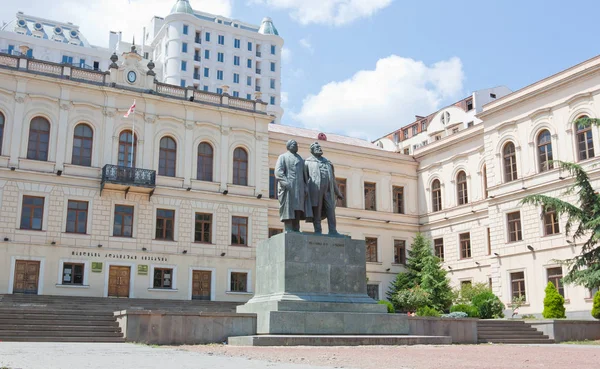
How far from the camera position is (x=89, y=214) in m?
30.9

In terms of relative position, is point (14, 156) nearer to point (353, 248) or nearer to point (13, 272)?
point (13, 272)

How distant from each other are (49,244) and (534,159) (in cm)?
2419

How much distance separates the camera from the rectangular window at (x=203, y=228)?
33.6m

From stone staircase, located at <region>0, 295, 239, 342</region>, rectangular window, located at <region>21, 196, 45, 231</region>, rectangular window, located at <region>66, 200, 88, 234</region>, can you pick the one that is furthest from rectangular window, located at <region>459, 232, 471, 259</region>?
rectangular window, located at <region>21, 196, 45, 231</region>

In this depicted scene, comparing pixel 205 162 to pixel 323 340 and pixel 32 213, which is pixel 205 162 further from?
pixel 323 340

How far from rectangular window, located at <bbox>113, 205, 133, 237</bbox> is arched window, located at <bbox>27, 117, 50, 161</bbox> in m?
4.29

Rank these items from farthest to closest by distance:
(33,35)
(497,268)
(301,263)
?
1. (33,35)
2. (497,268)
3. (301,263)

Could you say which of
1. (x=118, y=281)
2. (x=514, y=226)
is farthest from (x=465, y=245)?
(x=118, y=281)

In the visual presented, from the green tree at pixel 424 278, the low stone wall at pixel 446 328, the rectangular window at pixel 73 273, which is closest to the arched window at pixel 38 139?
the rectangular window at pixel 73 273

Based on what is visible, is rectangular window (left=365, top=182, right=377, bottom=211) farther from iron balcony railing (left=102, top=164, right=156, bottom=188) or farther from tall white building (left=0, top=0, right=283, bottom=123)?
tall white building (left=0, top=0, right=283, bottom=123)

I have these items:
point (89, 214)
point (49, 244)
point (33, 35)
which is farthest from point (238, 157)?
point (33, 35)

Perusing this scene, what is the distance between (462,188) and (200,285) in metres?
17.0

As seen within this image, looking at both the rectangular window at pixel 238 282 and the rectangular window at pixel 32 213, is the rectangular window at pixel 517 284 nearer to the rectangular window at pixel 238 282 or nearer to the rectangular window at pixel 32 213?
the rectangular window at pixel 238 282

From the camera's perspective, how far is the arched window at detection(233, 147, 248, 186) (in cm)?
3544
